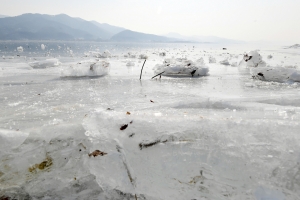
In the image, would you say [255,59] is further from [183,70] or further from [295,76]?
[183,70]

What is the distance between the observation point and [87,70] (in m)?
5.98

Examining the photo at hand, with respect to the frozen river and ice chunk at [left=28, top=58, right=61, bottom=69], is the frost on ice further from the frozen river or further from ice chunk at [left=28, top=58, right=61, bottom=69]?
ice chunk at [left=28, top=58, right=61, bottom=69]

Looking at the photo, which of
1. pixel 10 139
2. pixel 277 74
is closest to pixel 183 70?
pixel 277 74

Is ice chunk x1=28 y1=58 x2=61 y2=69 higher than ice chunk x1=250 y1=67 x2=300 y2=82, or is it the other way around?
ice chunk x1=250 y1=67 x2=300 y2=82

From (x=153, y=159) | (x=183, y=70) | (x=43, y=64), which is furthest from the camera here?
(x=43, y=64)

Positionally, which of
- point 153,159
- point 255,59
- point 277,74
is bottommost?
point 153,159

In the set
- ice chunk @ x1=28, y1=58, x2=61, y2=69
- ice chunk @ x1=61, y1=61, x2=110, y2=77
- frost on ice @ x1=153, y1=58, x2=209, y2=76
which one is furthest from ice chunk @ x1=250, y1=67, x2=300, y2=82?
ice chunk @ x1=28, y1=58, x2=61, y2=69

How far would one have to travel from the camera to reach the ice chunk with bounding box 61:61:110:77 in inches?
225

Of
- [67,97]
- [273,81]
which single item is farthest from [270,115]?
[273,81]

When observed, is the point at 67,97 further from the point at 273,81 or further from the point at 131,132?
the point at 273,81

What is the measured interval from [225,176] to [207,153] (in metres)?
0.19

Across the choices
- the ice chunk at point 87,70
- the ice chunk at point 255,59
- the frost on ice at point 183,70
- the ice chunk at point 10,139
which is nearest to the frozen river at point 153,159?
the ice chunk at point 10,139

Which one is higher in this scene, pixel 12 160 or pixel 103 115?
pixel 103 115

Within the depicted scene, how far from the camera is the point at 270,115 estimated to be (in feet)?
6.49
